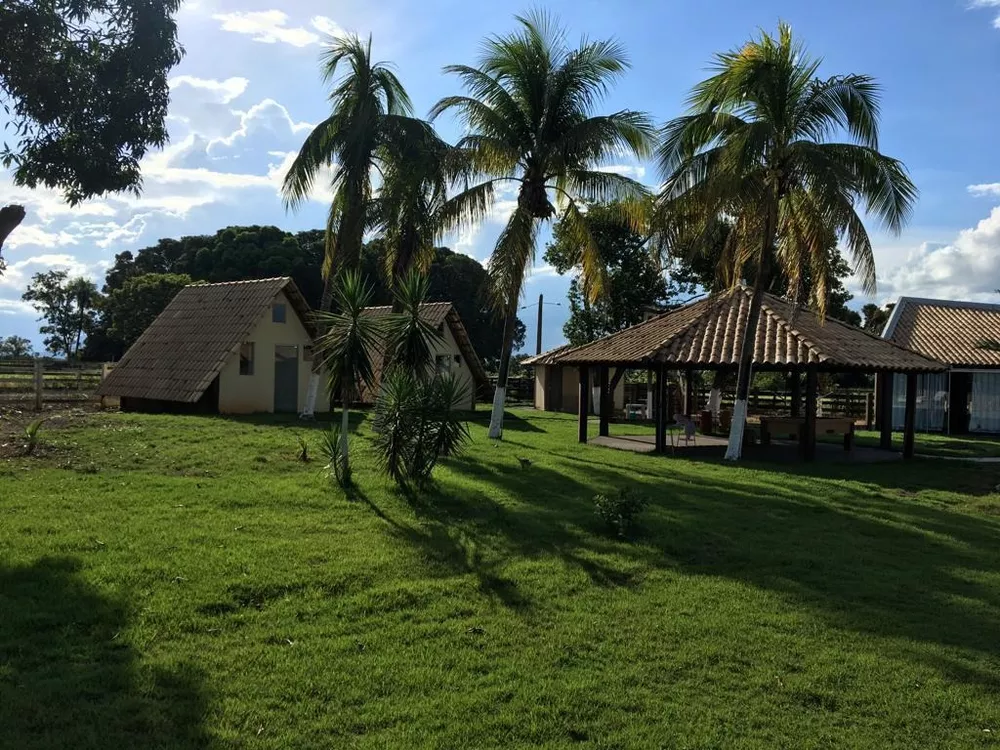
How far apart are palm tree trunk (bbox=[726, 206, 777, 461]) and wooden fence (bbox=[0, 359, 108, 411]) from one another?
17.4 m

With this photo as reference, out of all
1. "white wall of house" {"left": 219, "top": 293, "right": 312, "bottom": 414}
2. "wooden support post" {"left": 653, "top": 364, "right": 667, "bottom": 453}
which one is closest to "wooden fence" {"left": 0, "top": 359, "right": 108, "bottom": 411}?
"white wall of house" {"left": 219, "top": 293, "right": 312, "bottom": 414}

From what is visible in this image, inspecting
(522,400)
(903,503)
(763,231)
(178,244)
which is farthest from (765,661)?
(178,244)

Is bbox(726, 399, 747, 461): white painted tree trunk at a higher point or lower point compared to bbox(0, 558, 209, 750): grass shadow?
higher

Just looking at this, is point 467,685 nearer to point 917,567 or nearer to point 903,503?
point 917,567

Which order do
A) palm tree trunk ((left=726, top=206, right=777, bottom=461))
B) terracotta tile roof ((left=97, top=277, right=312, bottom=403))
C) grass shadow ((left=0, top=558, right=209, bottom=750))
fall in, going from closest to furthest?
grass shadow ((left=0, top=558, right=209, bottom=750)), palm tree trunk ((left=726, top=206, right=777, bottom=461)), terracotta tile roof ((left=97, top=277, right=312, bottom=403))

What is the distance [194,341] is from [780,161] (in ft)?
55.8

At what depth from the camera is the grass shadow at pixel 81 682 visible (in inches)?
152

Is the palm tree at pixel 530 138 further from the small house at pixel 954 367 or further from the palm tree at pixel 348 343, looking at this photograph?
the small house at pixel 954 367

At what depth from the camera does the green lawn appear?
4.19 meters

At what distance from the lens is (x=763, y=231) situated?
16.2m

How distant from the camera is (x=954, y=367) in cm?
2592

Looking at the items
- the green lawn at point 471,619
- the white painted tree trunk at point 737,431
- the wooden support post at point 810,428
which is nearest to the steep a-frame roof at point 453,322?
the white painted tree trunk at point 737,431

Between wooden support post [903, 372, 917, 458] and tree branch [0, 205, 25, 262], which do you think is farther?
wooden support post [903, 372, 917, 458]

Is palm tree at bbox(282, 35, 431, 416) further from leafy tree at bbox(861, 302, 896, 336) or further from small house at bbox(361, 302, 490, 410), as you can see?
leafy tree at bbox(861, 302, 896, 336)
